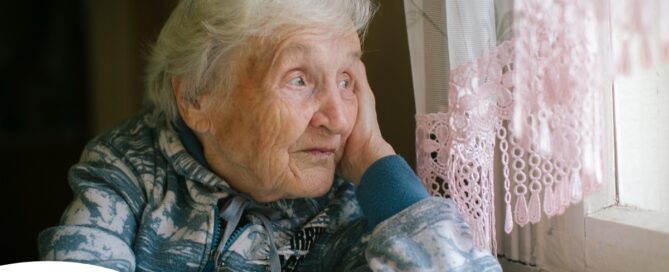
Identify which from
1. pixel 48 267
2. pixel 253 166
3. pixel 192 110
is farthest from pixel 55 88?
pixel 48 267

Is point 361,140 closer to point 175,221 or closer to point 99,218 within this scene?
point 175,221

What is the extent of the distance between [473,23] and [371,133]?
35cm

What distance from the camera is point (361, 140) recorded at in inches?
54.8

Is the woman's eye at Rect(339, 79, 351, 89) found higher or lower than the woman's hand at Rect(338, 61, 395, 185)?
higher

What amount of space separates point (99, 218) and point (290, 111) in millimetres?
410

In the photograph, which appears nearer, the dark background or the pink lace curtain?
the pink lace curtain

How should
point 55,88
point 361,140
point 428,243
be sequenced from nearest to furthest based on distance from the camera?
point 428,243 → point 361,140 → point 55,88

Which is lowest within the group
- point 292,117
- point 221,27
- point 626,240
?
point 626,240

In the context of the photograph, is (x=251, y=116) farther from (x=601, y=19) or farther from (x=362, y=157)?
(x=601, y=19)

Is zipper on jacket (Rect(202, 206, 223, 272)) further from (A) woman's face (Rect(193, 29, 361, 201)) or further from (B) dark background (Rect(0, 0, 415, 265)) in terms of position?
(B) dark background (Rect(0, 0, 415, 265))

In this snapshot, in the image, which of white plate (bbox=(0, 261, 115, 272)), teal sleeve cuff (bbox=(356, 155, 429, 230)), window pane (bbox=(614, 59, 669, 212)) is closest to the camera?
white plate (bbox=(0, 261, 115, 272))

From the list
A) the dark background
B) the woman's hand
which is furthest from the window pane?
the dark background

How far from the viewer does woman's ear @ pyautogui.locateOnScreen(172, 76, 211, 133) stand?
55.5 inches

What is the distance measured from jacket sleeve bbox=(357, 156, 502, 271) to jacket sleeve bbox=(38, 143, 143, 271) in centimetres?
47
